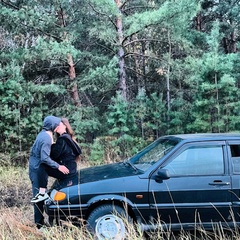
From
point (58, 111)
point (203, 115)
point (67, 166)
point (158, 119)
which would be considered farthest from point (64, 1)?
point (67, 166)

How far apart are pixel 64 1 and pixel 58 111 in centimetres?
428

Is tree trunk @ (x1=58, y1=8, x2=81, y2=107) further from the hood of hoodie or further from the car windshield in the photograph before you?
the car windshield

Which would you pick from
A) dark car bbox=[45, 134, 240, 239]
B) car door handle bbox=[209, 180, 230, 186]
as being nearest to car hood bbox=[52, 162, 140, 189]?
dark car bbox=[45, 134, 240, 239]

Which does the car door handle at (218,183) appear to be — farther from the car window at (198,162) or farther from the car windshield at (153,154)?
the car windshield at (153,154)

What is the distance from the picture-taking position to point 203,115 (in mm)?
11062

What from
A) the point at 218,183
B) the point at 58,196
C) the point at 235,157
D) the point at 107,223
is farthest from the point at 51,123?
the point at 235,157

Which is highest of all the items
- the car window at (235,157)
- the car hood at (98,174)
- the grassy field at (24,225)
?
the car window at (235,157)

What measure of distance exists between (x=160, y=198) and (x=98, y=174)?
1022 mm

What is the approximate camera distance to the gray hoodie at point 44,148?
513 cm

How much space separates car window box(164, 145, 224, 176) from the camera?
4.61 m

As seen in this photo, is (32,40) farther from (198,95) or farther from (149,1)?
(198,95)

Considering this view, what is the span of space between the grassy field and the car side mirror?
71cm

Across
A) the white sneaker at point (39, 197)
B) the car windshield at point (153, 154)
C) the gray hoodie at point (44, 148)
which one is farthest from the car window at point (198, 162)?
the white sneaker at point (39, 197)

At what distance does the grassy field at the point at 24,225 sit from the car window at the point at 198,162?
80cm
